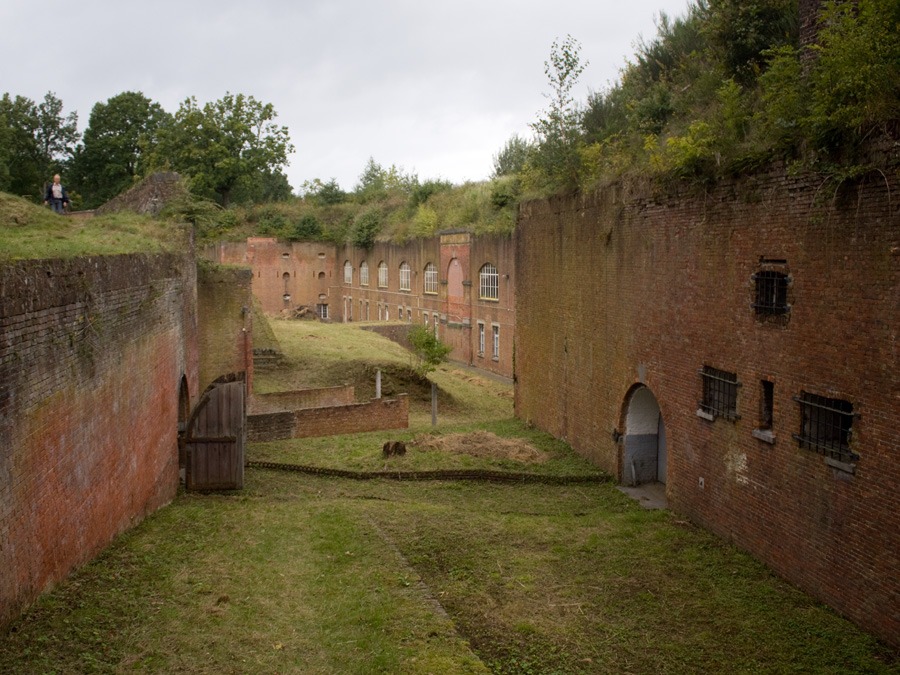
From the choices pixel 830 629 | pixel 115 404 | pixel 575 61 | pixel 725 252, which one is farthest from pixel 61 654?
pixel 575 61

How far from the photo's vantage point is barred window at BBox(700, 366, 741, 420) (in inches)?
435

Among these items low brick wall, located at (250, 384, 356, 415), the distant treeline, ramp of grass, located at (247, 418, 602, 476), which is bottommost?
ramp of grass, located at (247, 418, 602, 476)

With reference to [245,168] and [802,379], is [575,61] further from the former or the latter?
[245,168]

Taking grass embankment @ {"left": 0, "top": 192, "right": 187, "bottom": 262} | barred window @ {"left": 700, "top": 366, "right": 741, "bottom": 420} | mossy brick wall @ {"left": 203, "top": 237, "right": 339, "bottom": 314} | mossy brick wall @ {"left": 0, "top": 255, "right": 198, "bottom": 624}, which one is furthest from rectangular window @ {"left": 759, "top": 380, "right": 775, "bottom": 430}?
mossy brick wall @ {"left": 203, "top": 237, "right": 339, "bottom": 314}

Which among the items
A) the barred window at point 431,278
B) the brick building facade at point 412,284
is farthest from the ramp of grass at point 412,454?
the barred window at point 431,278

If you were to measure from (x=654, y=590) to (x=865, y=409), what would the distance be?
122 inches

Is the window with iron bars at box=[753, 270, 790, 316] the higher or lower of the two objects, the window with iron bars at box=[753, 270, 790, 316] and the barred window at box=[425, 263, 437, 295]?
the lower

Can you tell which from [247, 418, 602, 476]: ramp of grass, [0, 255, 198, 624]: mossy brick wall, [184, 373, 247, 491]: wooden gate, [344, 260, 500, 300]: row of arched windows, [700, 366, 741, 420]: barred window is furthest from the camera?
[344, 260, 500, 300]: row of arched windows

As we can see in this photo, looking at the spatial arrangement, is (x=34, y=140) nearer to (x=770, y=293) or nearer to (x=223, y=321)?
(x=223, y=321)

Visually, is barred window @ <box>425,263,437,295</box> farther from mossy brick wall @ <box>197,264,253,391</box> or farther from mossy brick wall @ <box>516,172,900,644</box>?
mossy brick wall @ <box>516,172,900,644</box>

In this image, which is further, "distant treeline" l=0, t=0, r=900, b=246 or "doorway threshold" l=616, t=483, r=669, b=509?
"doorway threshold" l=616, t=483, r=669, b=509

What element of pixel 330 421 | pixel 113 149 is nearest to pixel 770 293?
pixel 330 421

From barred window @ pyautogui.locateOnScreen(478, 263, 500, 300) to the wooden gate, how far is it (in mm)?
21993

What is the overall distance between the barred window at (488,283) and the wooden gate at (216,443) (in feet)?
72.2
